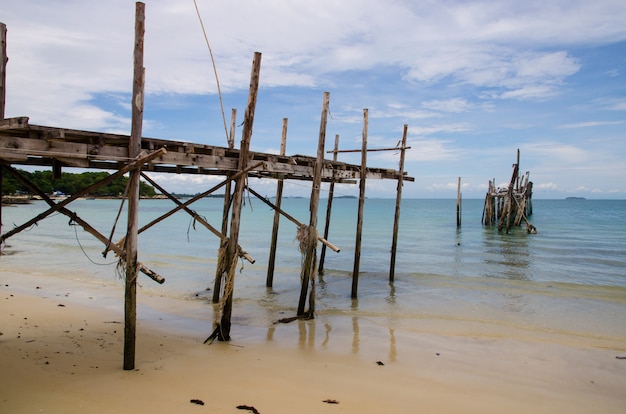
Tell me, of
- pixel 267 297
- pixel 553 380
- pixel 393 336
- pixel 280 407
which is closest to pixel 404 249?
pixel 267 297

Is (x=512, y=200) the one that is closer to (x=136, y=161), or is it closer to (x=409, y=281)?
(x=409, y=281)

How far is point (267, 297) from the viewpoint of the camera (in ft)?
39.2

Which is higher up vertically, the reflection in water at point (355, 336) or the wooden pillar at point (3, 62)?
the wooden pillar at point (3, 62)

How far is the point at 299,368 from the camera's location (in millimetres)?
6574

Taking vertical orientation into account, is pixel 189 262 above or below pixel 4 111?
below

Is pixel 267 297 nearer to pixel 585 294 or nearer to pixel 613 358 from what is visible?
pixel 613 358

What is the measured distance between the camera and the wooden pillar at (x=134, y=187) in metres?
5.47

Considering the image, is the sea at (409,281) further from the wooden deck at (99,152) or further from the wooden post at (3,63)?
the wooden post at (3,63)

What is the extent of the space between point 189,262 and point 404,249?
11704 millimetres

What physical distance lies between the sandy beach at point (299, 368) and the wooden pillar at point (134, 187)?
642 mm

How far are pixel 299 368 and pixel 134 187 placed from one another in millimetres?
3541

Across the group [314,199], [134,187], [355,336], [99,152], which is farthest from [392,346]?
[99,152]

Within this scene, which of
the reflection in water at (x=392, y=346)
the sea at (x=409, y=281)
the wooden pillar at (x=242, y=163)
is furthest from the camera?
the sea at (x=409, y=281)

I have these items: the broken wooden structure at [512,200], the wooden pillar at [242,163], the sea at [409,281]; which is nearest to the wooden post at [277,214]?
the sea at [409,281]
